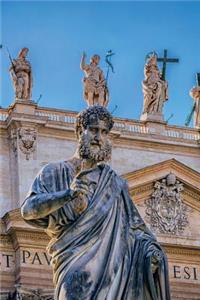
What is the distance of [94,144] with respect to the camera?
16.4 ft

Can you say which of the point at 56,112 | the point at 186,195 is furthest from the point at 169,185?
the point at 56,112

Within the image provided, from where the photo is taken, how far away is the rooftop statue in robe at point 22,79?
27391mm

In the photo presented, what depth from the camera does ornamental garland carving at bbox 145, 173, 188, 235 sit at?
92.1ft

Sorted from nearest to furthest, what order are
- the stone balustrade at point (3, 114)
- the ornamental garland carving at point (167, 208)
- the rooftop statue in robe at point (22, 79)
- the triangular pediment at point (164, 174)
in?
the rooftop statue in robe at point (22, 79), the stone balustrade at point (3, 114), the triangular pediment at point (164, 174), the ornamental garland carving at point (167, 208)

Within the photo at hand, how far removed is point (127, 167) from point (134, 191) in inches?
35.0

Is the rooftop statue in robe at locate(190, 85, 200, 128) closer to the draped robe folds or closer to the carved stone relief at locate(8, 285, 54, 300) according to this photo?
the carved stone relief at locate(8, 285, 54, 300)

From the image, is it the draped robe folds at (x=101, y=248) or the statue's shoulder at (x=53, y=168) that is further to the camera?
the statue's shoulder at (x=53, y=168)

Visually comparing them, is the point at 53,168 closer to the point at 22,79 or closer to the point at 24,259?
the point at 24,259

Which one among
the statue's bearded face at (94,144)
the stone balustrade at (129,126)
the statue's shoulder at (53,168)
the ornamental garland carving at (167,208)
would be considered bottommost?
the statue's shoulder at (53,168)

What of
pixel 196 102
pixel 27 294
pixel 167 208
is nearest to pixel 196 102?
pixel 196 102

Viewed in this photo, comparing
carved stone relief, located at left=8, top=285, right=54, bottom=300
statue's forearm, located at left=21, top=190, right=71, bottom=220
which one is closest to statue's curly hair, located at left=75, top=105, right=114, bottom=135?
statue's forearm, located at left=21, top=190, right=71, bottom=220

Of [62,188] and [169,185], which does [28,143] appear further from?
[62,188]

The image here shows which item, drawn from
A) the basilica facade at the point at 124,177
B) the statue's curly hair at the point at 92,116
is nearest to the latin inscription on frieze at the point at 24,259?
the basilica facade at the point at 124,177

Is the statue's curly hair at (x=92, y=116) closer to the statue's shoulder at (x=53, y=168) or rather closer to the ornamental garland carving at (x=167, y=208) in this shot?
the statue's shoulder at (x=53, y=168)
